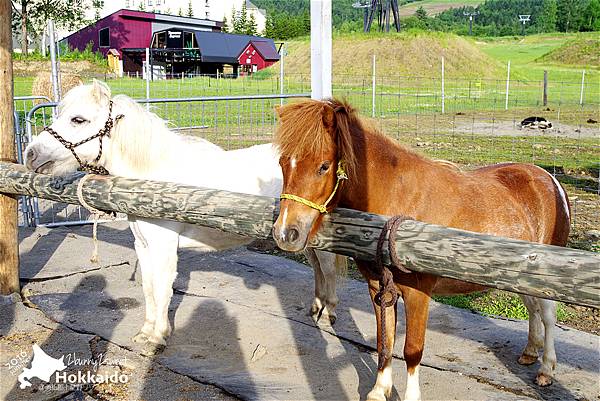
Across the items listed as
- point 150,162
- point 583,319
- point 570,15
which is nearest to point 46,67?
point 150,162

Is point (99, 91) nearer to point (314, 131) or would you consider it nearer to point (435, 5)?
point (314, 131)

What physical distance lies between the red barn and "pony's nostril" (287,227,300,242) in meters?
41.9

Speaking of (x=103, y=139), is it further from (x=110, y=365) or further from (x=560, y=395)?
(x=560, y=395)

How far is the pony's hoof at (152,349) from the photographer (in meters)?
4.09

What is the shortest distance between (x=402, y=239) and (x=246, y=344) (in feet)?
6.74

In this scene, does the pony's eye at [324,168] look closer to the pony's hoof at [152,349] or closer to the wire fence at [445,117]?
the wire fence at [445,117]

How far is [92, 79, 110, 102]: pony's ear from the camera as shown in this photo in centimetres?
397

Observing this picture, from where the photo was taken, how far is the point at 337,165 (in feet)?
8.81

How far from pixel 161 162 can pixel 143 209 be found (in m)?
0.61

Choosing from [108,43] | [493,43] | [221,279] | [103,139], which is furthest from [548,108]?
[493,43]

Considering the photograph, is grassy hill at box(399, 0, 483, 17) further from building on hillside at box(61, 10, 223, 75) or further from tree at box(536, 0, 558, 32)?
building on hillside at box(61, 10, 223, 75)

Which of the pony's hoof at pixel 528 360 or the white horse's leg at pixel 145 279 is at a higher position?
the white horse's leg at pixel 145 279

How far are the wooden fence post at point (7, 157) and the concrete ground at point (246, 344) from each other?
219 millimetres

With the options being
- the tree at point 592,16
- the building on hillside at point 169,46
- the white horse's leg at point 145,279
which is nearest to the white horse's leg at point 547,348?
the white horse's leg at point 145,279
